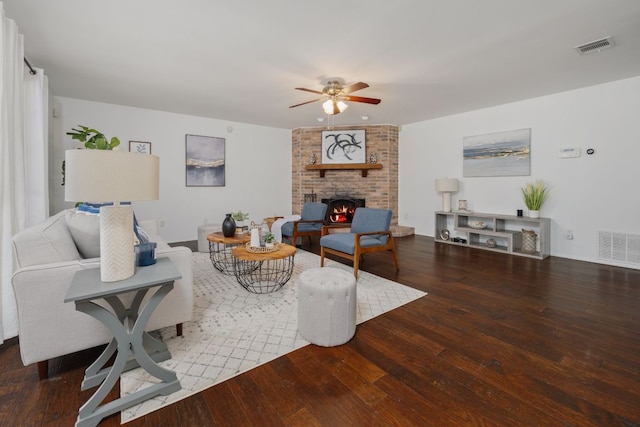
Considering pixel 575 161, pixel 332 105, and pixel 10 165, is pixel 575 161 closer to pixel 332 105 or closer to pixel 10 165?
pixel 332 105

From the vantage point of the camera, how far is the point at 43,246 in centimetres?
173

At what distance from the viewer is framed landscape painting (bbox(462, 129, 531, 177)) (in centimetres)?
488

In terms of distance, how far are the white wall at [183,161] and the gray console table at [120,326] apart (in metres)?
4.07

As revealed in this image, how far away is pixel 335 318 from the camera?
2076 millimetres

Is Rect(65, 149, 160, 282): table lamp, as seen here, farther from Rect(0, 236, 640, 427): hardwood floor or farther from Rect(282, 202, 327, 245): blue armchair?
Rect(282, 202, 327, 245): blue armchair

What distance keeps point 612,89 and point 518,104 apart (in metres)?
1.13

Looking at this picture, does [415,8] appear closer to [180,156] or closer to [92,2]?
[92,2]

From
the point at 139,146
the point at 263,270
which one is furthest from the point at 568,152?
the point at 139,146

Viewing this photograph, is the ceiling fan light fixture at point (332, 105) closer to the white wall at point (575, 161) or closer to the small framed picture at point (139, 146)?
the white wall at point (575, 161)

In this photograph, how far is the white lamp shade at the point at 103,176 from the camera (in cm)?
137

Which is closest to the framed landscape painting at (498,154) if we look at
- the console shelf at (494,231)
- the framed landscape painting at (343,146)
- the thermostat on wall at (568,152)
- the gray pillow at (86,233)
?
the thermostat on wall at (568,152)

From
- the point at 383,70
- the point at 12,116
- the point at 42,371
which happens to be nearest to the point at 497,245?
the point at 383,70

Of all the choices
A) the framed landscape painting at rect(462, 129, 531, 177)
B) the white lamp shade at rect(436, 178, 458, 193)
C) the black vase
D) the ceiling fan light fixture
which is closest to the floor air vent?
the framed landscape painting at rect(462, 129, 531, 177)

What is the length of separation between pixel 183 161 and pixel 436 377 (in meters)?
5.59
